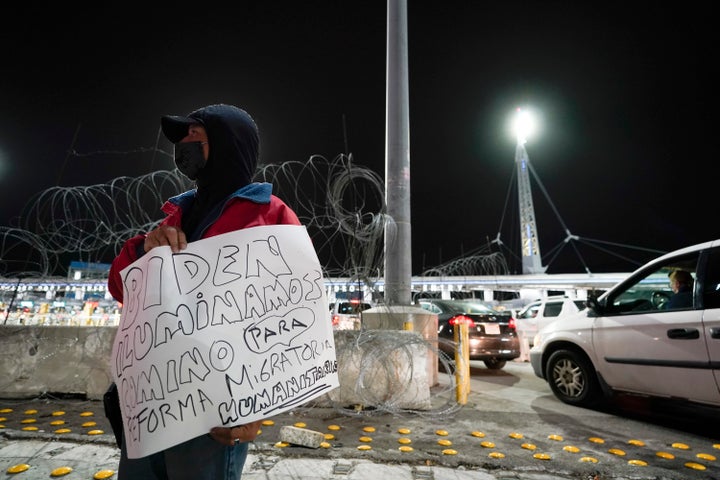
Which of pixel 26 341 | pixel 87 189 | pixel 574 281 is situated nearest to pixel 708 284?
pixel 87 189

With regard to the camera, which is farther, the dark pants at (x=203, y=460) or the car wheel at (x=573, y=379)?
the car wheel at (x=573, y=379)

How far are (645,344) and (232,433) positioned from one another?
15.9 ft

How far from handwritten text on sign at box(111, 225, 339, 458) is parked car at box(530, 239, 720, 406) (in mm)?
4270

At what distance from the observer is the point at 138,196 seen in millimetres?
5051

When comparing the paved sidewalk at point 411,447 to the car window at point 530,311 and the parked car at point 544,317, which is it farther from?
the car window at point 530,311

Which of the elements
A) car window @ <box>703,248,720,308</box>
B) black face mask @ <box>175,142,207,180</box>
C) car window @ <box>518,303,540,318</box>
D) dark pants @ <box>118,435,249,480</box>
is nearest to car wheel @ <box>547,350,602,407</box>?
car window @ <box>703,248,720,308</box>

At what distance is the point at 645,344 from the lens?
175 inches

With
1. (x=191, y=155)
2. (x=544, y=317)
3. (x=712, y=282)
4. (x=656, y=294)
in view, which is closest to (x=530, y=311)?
(x=544, y=317)

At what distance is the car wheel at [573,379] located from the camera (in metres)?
5.19

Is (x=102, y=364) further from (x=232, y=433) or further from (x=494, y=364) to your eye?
(x=494, y=364)

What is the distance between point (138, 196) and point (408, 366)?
396cm

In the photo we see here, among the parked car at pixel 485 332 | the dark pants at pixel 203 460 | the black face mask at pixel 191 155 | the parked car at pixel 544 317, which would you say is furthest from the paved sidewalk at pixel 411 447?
the parked car at pixel 544 317

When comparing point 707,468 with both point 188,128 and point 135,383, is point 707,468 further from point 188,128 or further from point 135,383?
point 188,128

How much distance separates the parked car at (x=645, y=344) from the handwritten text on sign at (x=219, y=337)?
4.27 metres
